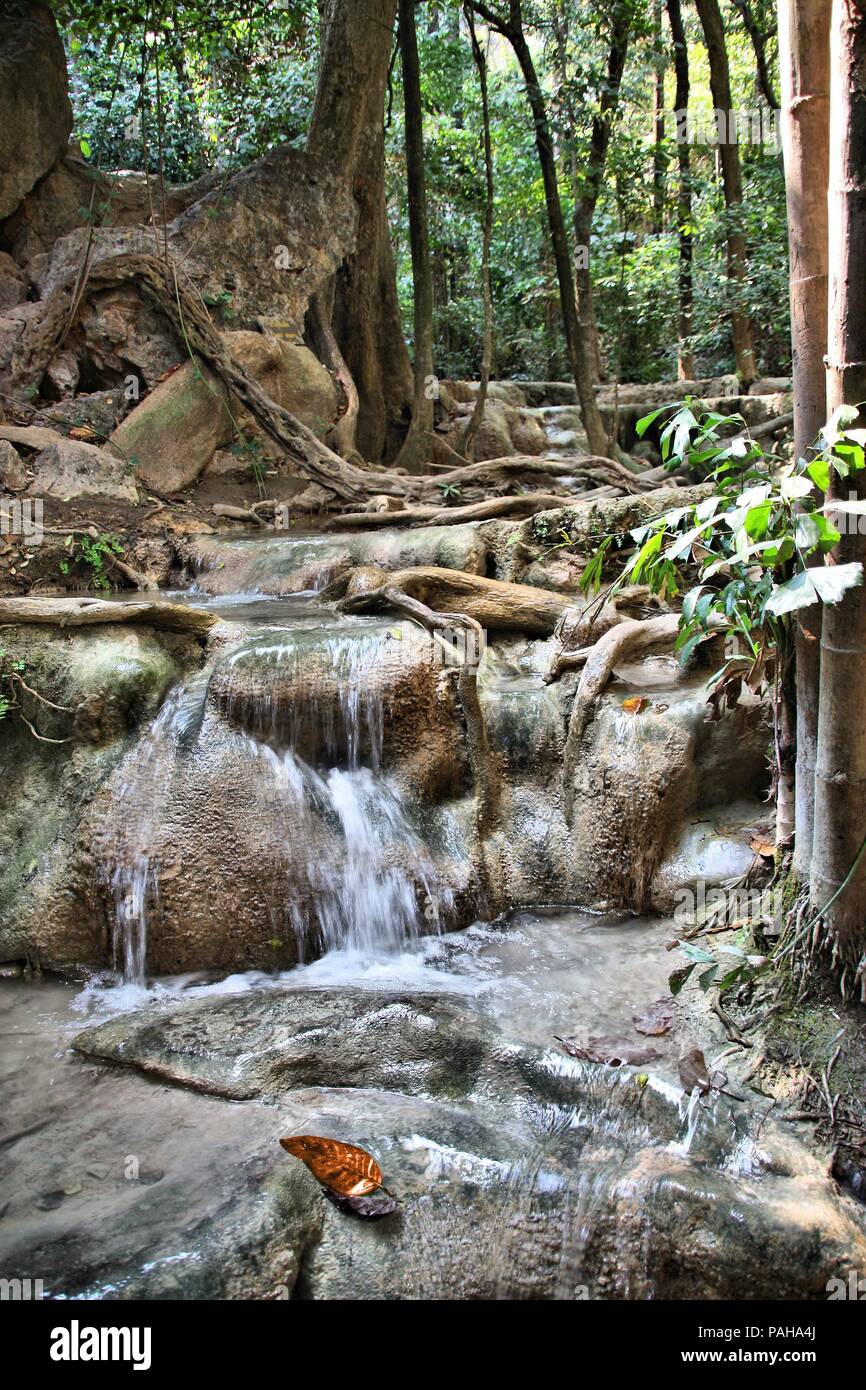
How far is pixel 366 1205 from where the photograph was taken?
2545mm

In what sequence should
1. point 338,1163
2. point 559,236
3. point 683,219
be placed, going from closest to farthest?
1. point 338,1163
2. point 559,236
3. point 683,219

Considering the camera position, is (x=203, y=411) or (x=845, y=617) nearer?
(x=845, y=617)

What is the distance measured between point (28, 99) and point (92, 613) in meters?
6.66

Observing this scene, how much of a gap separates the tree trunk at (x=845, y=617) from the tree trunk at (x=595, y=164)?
726 cm

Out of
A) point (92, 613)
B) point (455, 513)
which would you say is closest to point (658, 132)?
point (455, 513)

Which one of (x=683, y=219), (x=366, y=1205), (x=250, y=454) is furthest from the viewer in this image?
(x=683, y=219)

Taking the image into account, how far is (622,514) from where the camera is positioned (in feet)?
21.9

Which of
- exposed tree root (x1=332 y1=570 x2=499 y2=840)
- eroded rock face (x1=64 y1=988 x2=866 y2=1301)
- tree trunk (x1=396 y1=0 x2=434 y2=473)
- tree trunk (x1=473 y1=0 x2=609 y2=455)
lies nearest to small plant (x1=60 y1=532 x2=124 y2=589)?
exposed tree root (x1=332 y1=570 x2=499 y2=840)

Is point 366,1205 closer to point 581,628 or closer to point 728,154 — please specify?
point 581,628

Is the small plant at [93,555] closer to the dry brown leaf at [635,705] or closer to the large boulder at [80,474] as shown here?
the large boulder at [80,474]

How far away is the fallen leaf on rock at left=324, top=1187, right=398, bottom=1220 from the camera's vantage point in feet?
8.27

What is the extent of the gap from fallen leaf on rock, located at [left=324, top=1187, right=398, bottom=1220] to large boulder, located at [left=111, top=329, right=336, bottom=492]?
281 inches

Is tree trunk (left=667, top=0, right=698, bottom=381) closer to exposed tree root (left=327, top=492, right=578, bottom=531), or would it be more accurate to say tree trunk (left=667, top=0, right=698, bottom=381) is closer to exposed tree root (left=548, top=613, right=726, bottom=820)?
exposed tree root (left=327, top=492, right=578, bottom=531)

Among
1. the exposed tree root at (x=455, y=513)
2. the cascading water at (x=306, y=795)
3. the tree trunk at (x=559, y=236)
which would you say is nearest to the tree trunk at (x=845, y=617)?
the cascading water at (x=306, y=795)
